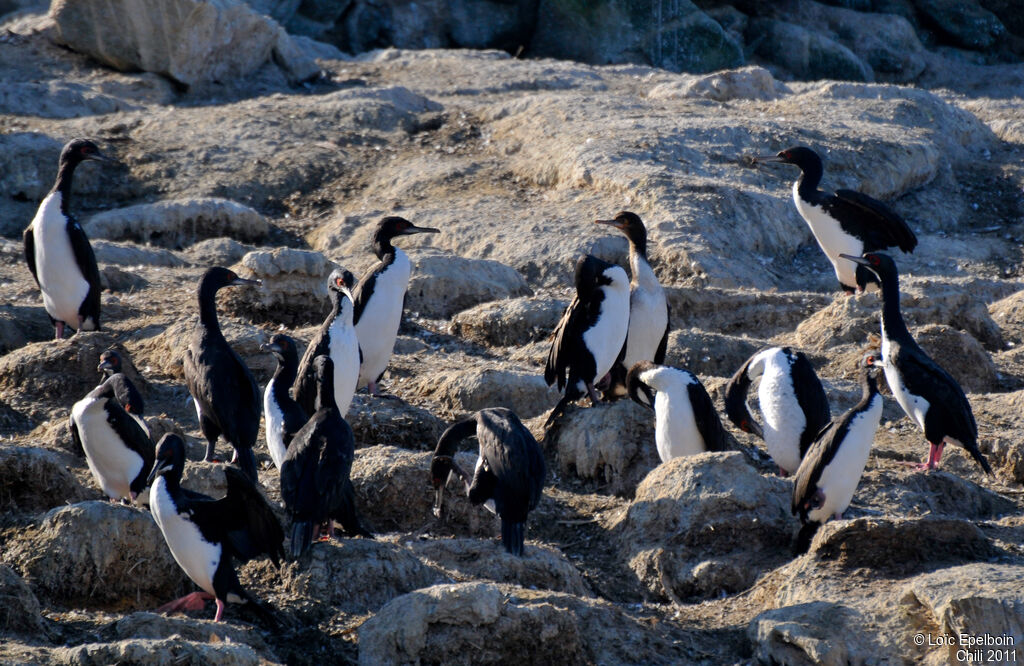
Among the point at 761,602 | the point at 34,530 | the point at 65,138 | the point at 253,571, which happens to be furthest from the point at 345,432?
the point at 65,138

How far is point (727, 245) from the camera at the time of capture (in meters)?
14.4

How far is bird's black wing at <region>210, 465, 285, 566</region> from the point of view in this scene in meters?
6.57

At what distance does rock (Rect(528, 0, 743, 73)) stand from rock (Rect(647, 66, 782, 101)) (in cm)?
662

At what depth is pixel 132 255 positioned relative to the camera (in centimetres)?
1396

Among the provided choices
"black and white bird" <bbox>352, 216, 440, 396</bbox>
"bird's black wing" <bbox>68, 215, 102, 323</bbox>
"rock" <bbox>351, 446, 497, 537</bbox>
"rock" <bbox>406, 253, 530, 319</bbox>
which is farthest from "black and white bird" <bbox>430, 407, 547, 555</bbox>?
"rock" <bbox>406, 253, 530, 319</bbox>

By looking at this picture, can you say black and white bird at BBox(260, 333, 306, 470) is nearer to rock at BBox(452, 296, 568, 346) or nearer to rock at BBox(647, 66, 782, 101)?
rock at BBox(452, 296, 568, 346)

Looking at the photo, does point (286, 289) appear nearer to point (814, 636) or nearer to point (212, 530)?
point (212, 530)

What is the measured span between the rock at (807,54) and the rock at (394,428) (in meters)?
20.8

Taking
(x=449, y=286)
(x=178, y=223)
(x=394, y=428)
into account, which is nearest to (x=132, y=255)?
(x=178, y=223)

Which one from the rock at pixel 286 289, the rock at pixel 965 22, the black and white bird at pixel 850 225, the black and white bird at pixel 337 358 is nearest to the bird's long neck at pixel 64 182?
the rock at pixel 286 289

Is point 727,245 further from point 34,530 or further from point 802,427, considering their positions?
point 34,530

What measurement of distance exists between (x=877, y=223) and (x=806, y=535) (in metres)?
6.03

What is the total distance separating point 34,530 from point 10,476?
714 mm

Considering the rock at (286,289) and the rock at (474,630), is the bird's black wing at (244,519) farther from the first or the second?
the rock at (286,289)
